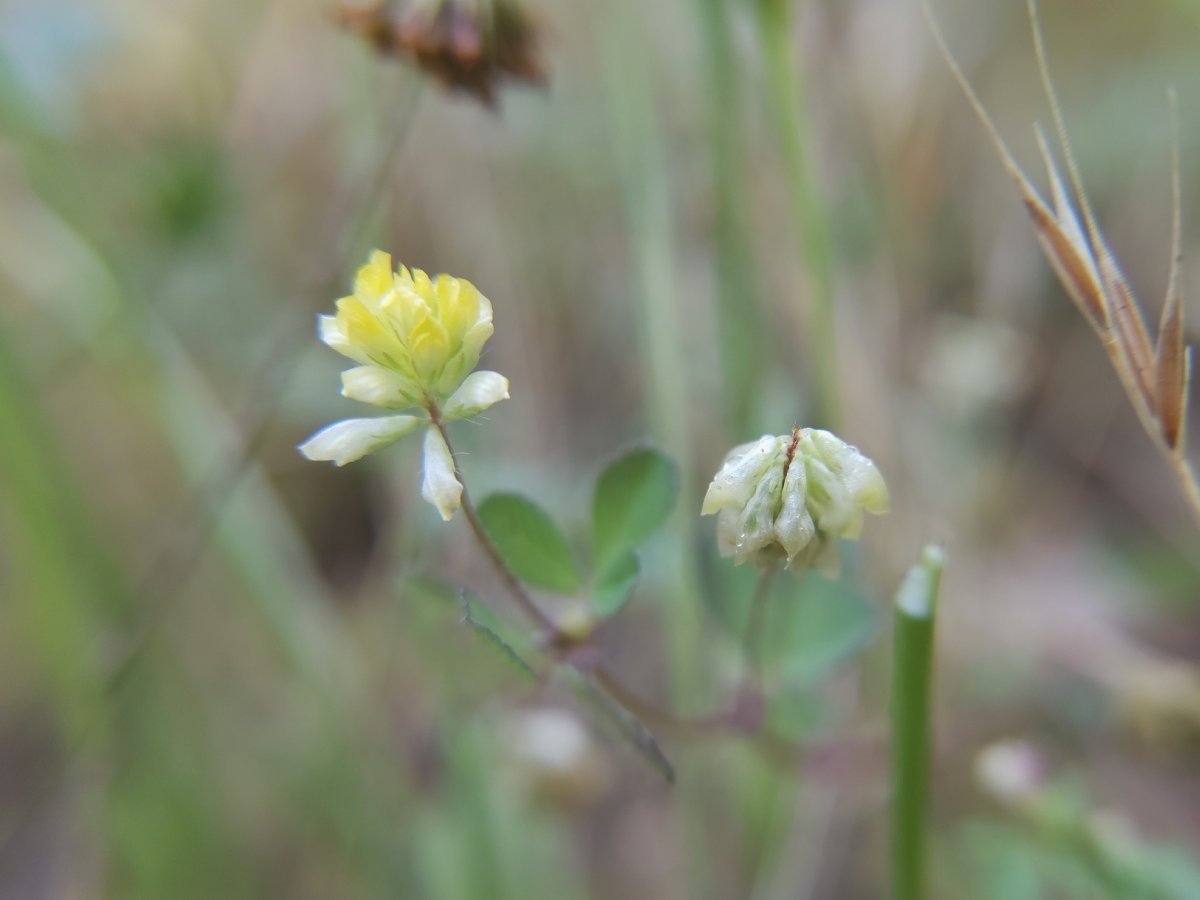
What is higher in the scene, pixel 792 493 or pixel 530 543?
pixel 792 493

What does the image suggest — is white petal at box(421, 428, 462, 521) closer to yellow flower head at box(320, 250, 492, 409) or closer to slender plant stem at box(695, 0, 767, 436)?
yellow flower head at box(320, 250, 492, 409)

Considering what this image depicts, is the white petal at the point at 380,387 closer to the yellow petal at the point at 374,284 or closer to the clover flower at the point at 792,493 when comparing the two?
the yellow petal at the point at 374,284

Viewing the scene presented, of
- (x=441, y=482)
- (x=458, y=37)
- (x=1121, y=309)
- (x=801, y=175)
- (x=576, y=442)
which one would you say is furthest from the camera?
(x=576, y=442)

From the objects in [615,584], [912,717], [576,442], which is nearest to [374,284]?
[615,584]

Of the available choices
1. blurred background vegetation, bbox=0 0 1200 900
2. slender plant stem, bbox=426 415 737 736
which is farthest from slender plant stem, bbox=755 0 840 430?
slender plant stem, bbox=426 415 737 736

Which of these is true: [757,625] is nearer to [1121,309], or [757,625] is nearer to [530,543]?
[530,543]
